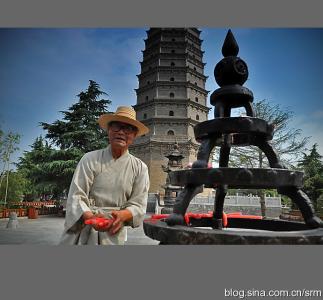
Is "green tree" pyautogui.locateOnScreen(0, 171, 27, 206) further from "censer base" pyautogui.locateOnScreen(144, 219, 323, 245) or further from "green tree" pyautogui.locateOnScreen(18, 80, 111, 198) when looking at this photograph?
"censer base" pyautogui.locateOnScreen(144, 219, 323, 245)

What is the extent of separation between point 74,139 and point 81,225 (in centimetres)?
1149

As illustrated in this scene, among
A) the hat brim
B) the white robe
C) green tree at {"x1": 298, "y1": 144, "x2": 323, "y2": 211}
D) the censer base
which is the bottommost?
the censer base

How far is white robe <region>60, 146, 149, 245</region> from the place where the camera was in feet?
4.96

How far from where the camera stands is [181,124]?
63.7 feet

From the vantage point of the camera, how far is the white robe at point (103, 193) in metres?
1.51

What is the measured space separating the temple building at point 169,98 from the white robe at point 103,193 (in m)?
16.5

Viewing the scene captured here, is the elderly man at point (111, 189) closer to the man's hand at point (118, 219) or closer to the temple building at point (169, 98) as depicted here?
the man's hand at point (118, 219)

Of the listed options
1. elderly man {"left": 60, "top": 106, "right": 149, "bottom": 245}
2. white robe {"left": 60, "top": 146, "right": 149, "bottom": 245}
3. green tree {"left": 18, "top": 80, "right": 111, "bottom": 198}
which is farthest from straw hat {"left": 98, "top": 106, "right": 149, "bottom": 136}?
green tree {"left": 18, "top": 80, "right": 111, "bottom": 198}

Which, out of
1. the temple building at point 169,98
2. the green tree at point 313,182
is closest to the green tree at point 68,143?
the temple building at point 169,98

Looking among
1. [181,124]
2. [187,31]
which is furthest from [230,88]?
[187,31]

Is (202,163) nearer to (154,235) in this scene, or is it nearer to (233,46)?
(154,235)

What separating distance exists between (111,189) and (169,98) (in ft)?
60.0

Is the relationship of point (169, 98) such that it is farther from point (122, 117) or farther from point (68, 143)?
point (122, 117)

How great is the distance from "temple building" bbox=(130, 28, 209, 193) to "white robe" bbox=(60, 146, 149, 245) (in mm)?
16526
